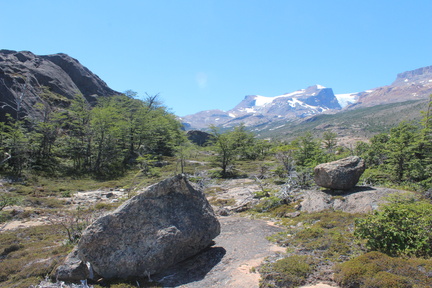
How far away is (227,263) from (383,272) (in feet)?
13.2

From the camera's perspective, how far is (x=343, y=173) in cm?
1291

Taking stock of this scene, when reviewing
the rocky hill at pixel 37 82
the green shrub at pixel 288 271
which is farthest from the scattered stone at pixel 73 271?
the rocky hill at pixel 37 82

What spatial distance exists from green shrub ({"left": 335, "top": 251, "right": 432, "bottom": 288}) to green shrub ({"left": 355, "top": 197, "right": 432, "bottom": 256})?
0.60 metres

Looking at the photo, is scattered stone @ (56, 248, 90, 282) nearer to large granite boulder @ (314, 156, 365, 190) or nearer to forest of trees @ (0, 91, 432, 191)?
large granite boulder @ (314, 156, 365, 190)

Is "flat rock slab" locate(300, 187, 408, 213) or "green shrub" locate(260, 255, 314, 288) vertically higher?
"green shrub" locate(260, 255, 314, 288)

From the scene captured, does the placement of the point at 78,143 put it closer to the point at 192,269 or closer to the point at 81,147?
the point at 81,147

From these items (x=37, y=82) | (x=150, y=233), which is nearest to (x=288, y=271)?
(x=150, y=233)

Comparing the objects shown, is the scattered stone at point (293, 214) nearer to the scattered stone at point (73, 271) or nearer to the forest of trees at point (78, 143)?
the scattered stone at point (73, 271)

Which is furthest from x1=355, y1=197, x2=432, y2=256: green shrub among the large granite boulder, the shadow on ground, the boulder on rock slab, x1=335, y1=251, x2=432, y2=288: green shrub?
the large granite boulder

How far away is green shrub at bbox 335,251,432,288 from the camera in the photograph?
4734mm

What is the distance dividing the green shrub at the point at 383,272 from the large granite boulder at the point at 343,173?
7612 mm

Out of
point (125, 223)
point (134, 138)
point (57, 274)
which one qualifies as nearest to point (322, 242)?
point (125, 223)

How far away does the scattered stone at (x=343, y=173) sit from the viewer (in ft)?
42.3

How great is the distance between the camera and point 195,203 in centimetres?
829
